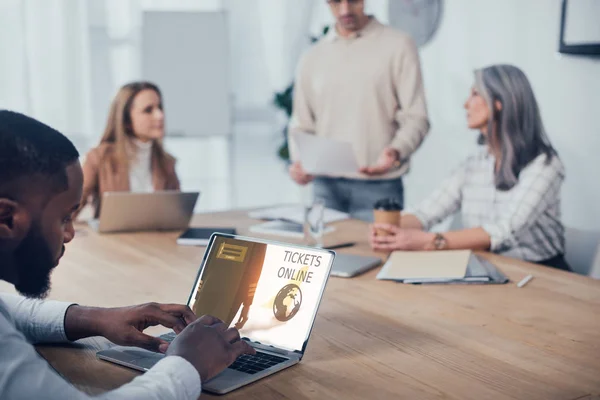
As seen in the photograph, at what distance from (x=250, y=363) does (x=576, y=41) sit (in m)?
2.80

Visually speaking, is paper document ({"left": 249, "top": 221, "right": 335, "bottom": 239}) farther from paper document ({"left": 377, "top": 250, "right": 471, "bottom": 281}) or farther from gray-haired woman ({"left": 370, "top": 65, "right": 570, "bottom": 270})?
paper document ({"left": 377, "top": 250, "right": 471, "bottom": 281})

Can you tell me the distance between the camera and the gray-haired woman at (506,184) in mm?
2291

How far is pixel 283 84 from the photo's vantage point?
5078mm

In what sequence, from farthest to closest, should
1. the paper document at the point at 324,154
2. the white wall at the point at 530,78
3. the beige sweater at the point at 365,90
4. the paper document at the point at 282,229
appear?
the white wall at the point at 530,78 → the beige sweater at the point at 365,90 → the paper document at the point at 324,154 → the paper document at the point at 282,229

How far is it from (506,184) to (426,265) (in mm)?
703

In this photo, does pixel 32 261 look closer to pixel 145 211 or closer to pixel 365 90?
pixel 145 211

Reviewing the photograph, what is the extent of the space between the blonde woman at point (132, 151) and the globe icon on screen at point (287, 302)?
166 centimetres

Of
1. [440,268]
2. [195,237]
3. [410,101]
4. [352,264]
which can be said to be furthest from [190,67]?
[440,268]

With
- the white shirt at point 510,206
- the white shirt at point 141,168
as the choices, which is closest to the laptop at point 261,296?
the white shirt at point 510,206

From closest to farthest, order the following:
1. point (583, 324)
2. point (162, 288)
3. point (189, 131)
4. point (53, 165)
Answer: point (53, 165) → point (583, 324) → point (162, 288) → point (189, 131)

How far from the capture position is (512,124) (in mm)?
2461

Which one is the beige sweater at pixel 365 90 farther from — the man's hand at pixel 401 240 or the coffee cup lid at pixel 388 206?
the man's hand at pixel 401 240

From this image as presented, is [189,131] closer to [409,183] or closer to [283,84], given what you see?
[283,84]

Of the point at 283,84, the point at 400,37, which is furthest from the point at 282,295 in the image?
the point at 283,84
